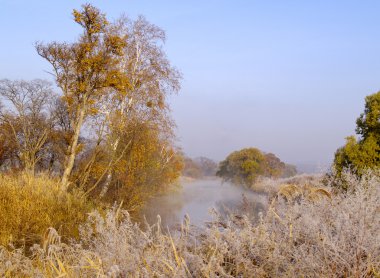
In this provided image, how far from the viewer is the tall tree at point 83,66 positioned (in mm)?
14961

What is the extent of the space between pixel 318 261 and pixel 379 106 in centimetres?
1407

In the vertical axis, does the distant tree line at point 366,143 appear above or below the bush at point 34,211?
above

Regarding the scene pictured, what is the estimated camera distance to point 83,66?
15070 millimetres

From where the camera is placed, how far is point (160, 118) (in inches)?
760

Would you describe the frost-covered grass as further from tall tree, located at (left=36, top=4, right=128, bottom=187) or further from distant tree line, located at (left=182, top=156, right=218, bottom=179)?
distant tree line, located at (left=182, top=156, right=218, bottom=179)

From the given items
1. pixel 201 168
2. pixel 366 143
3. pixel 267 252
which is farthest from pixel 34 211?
pixel 201 168

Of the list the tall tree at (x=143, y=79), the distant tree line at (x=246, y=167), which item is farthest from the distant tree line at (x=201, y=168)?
the tall tree at (x=143, y=79)

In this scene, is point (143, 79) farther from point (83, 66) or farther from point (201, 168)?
point (201, 168)

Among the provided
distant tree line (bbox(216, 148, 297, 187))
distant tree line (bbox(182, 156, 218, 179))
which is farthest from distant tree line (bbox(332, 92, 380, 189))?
distant tree line (bbox(182, 156, 218, 179))

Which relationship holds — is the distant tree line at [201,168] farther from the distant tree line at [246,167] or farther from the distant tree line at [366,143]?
the distant tree line at [366,143]

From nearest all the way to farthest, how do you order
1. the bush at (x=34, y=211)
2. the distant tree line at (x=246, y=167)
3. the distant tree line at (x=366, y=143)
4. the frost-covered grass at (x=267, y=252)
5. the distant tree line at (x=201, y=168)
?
the frost-covered grass at (x=267, y=252)
the bush at (x=34, y=211)
the distant tree line at (x=366, y=143)
the distant tree line at (x=246, y=167)
the distant tree line at (x=201, y=168)

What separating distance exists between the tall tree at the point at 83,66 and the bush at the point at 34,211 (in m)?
5.67

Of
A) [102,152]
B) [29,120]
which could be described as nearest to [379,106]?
[102,152]

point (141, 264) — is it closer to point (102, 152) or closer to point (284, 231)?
point (284, 231)
